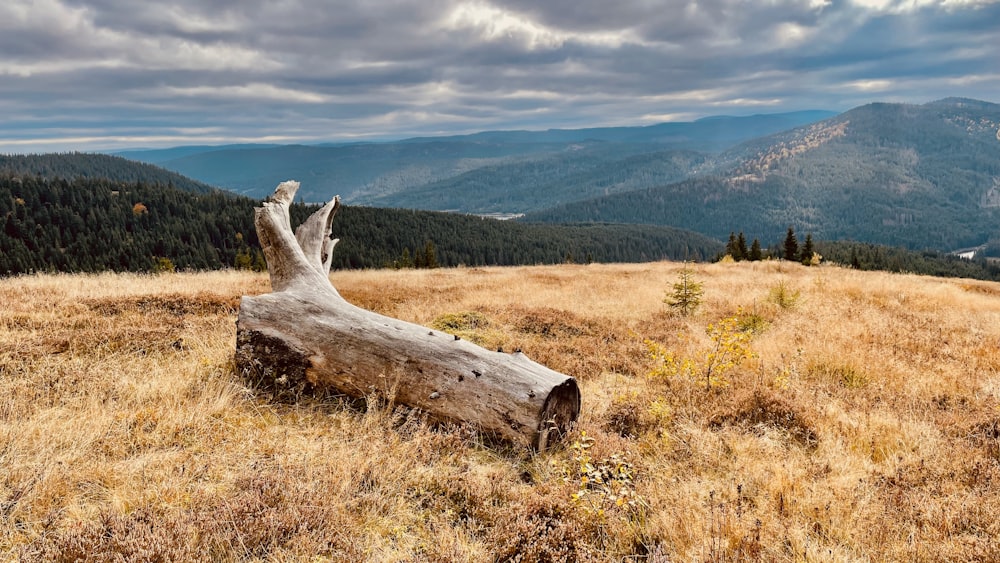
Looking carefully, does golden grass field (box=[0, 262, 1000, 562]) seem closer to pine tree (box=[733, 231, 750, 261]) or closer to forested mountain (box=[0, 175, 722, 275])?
pine tree (box=[733, 231, 750, 261])

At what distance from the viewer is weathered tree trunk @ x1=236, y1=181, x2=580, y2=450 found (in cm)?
535

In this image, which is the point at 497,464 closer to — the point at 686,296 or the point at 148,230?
the point at 686,296

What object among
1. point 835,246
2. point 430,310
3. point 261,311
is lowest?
point 835,246

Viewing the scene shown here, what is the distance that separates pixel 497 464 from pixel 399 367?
171cm

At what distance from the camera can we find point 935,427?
5.51 m

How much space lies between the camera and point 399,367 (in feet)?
19.3

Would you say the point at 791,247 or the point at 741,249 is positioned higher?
the point at 791,247

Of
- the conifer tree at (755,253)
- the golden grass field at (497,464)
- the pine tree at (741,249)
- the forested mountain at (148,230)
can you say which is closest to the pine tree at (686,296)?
the golden grass field at (497,464)

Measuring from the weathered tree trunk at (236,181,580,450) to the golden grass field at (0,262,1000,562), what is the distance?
268mm

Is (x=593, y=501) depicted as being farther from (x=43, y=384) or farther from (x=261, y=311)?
(x=43, y=384)

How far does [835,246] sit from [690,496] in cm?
19236

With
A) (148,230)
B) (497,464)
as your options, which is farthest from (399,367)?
(148,230)

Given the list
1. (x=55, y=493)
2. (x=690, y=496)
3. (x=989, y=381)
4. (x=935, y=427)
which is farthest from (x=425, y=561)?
(x=989, y=381)

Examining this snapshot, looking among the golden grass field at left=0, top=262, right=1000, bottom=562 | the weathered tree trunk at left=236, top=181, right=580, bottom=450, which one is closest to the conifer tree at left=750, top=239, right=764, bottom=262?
the golden grass field at left=0, top=262, right=1000, bottom=562
